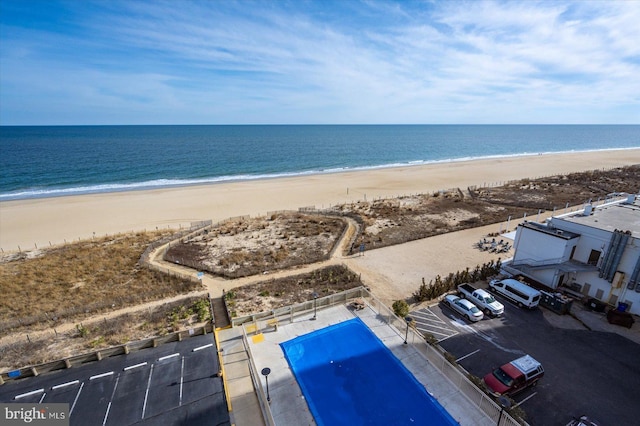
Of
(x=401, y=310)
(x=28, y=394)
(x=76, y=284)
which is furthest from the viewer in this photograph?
(x=76, y=284)

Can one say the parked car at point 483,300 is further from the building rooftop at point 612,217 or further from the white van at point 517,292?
the building rooftop at point 612,217

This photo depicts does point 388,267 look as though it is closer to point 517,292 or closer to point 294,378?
point 517,292

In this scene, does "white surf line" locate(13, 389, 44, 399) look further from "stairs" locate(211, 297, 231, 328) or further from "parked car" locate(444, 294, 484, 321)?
"parked car" locate(444, 294, 484, 321)

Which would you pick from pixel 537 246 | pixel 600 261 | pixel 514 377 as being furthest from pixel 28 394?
pixel 600 261

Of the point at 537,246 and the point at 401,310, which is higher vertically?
the point at 537,246

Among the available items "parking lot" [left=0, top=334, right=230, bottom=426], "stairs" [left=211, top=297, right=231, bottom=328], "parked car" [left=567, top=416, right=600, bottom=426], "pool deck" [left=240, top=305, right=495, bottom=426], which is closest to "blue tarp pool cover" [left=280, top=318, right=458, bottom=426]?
"pool deck" [left=240, top=305, right=495, bottom=426]

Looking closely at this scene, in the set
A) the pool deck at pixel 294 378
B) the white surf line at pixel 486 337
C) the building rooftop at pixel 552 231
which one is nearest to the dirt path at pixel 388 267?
the white surf line at pixel 486 337

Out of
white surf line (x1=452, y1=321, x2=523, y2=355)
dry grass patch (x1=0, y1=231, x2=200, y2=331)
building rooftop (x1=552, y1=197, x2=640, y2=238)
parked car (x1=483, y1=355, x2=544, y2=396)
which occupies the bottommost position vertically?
dry grass patch (x1=0, y1=231, x2=200, y2=331)
